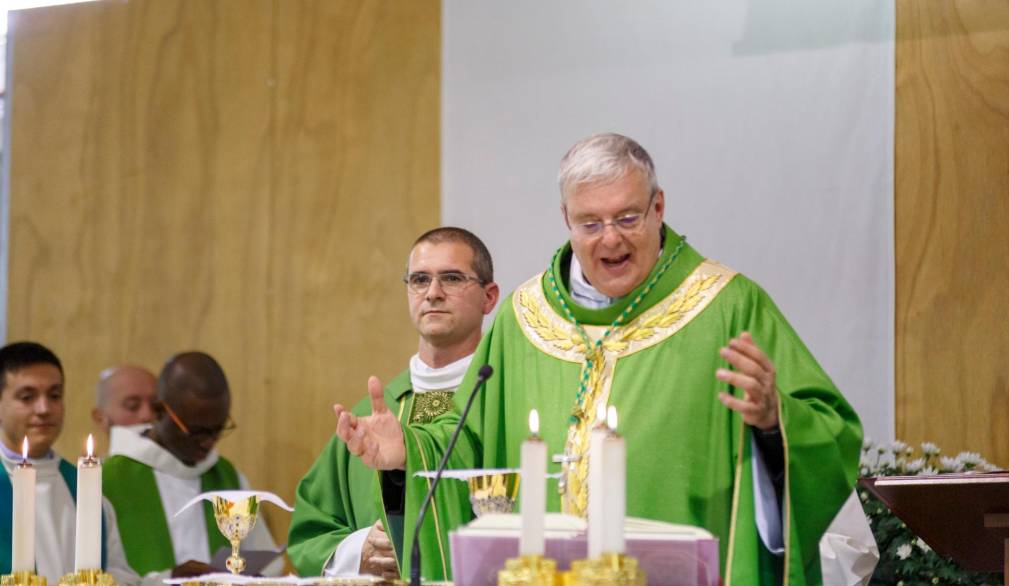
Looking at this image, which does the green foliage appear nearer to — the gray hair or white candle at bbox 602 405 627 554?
the gray hair

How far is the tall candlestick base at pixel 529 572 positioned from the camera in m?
2.46

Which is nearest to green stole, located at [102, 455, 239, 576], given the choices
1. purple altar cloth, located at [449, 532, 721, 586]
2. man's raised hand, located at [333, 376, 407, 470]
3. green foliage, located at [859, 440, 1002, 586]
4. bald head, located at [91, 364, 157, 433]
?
bald head, located at [91, 364, 157, 433]

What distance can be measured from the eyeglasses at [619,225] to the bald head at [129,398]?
4.29 m

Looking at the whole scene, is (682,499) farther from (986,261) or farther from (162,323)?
(162,323)

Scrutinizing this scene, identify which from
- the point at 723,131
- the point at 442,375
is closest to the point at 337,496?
the point at 442,375

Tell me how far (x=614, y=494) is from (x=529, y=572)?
203 mm

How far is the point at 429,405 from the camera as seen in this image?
5512mm

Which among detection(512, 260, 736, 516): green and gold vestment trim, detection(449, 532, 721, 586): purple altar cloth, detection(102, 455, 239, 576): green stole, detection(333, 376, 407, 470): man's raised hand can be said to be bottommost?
detection(102, 455, 239, 576): green stole

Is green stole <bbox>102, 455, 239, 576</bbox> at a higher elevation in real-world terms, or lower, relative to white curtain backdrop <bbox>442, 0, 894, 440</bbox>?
lower

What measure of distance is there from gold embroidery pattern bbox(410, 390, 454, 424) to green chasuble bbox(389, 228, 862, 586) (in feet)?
3.59

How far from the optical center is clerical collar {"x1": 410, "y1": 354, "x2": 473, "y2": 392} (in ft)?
17.9

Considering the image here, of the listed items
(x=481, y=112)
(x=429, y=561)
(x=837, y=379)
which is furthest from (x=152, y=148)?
(x=429, y=561)

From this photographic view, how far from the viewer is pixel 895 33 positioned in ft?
21.3

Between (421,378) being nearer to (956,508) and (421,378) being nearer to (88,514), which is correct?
(956,508)
